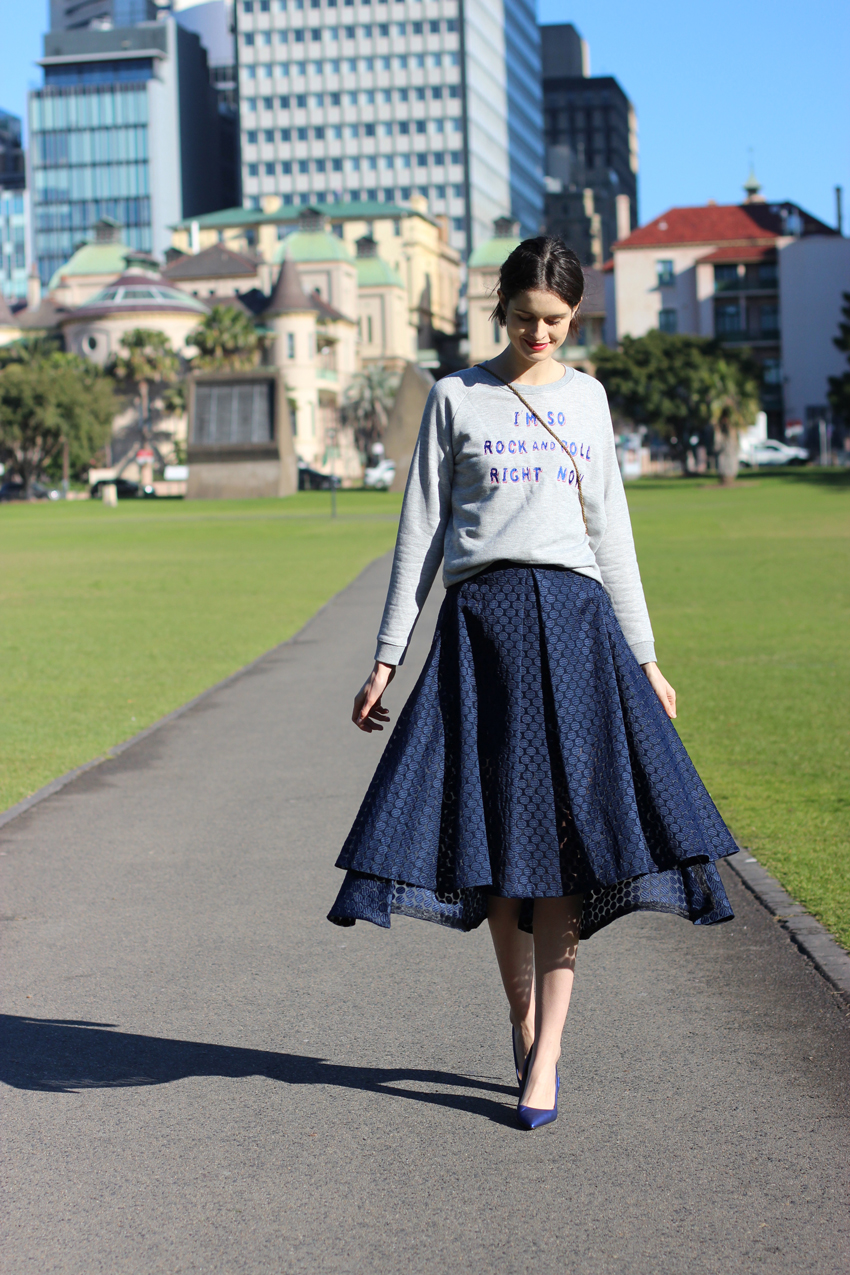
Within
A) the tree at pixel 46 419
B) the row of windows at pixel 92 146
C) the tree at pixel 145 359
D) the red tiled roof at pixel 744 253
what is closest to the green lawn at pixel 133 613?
the tree at pixel 46 419

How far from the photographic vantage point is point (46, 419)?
79.6m

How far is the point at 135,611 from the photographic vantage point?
19750 millimetres

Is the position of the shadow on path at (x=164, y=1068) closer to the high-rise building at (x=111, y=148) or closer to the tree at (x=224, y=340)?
the tree at (x=224, y=340)

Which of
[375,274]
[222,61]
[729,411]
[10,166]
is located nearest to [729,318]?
[375,274]

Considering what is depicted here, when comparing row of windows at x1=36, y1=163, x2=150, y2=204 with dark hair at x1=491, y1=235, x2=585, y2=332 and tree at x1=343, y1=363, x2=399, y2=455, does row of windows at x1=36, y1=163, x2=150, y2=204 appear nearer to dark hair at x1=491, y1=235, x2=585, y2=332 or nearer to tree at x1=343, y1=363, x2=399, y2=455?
tree at x1=343, y1=363, x2=399, y2=455

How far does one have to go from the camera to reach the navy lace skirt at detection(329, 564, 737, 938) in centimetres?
→ 347

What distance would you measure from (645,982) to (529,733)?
1.54 metres

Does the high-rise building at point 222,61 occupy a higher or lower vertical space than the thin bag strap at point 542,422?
higher

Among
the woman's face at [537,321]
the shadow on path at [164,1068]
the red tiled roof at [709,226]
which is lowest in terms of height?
the shadow on path at [164,1068]

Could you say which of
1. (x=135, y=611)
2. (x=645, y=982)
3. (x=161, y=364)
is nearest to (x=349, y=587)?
(x=135, y=611)

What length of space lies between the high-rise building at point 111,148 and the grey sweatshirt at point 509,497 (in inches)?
5903

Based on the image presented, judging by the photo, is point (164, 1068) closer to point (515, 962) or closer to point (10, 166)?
point (515, 962)

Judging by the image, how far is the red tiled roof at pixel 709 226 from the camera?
105688 millimetres

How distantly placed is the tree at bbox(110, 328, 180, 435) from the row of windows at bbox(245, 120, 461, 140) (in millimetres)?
48485
